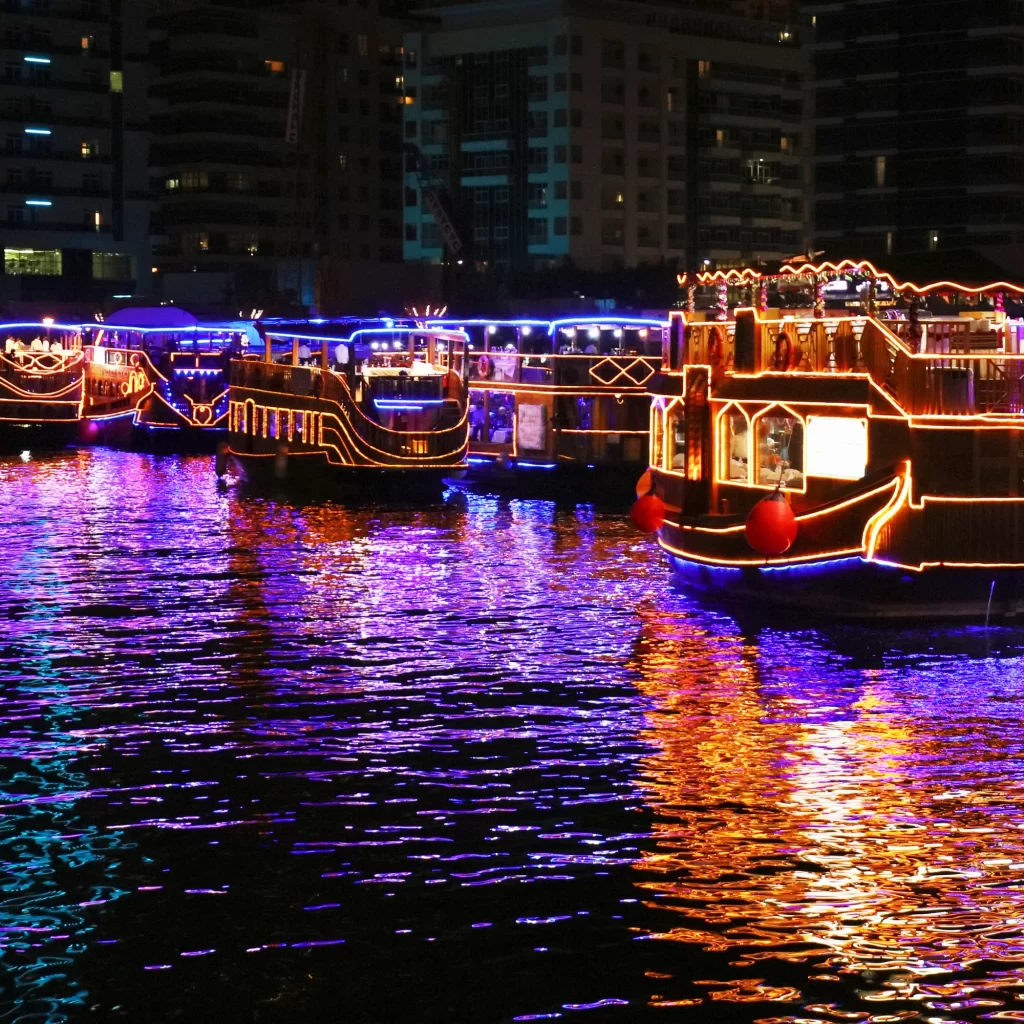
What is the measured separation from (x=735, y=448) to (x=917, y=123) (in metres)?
93.7

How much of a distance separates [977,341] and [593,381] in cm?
2654

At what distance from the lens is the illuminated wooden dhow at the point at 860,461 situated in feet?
101

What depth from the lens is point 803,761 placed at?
72.7ft

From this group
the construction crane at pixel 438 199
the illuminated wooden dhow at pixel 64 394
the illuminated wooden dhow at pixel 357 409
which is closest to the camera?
the illuminated wooden dhow at pixel 357 409

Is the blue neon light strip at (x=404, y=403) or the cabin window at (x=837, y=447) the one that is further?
the blue neon light strip at (x=404, y=403)

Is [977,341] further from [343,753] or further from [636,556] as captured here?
[343,753]

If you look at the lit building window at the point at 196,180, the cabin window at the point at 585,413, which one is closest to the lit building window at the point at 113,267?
the lit building window at the point at 196,180

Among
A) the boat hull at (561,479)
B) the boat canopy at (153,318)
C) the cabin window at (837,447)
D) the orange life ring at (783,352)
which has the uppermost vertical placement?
the boat canopy at (153,318)

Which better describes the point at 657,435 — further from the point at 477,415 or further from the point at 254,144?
the point at 254,144

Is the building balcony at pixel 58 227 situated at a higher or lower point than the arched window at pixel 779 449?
higher

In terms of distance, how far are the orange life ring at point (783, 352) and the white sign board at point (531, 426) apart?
26272 mm

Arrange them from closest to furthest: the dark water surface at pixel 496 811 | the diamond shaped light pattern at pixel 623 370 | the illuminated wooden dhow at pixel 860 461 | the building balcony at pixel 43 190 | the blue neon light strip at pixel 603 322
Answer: the dark water surface at pixel 496 811 < the illuminated wooden dhow at pixel 860 461 < the diamond shaped light pattern at pixel 623 370 < the blue neon light strip at pixel 603 322 < the building balcony at pixel 43 190

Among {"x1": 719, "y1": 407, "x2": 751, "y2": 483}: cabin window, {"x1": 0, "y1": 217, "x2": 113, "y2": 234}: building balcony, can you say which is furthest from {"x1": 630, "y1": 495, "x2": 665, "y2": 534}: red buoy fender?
{"x1": 0, "y1": 217, "x2": 113, "y2": 234}: building balcony

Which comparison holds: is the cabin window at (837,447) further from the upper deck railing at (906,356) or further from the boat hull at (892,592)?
the boat hull at (892,592)
